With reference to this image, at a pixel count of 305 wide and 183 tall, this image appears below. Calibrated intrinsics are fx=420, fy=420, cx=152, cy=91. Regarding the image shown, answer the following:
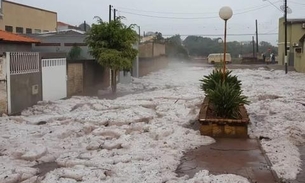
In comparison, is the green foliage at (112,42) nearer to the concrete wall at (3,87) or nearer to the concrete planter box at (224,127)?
the concrete wall at (3,87)

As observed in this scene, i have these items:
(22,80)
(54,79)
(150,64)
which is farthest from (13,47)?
(150,64)

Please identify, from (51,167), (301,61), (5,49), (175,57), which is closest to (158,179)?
(51,167)

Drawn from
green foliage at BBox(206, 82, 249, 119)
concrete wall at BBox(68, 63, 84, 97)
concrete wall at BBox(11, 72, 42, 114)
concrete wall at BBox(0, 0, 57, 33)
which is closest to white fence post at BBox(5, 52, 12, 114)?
concrete wall at BBox(11, 72, 42, 114)

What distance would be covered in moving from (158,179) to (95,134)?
3.48 m

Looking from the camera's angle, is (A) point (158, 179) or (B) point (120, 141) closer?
(A) point (158, 179)

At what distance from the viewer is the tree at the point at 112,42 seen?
65.5ft

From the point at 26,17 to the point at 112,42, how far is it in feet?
84.3

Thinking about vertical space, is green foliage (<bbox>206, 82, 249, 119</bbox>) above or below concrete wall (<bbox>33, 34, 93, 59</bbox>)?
below

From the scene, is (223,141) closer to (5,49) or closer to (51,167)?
(51,167)

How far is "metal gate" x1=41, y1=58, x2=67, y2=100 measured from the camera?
15414 millimetres

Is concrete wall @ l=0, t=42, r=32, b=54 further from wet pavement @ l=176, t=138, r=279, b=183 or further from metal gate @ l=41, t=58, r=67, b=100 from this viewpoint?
wet pavement @ l=176, t=138, r=279, b=183

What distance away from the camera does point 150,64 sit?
37.8 meters

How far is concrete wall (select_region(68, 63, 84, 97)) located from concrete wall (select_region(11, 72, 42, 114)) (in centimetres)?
324

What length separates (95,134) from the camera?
9250 mm
